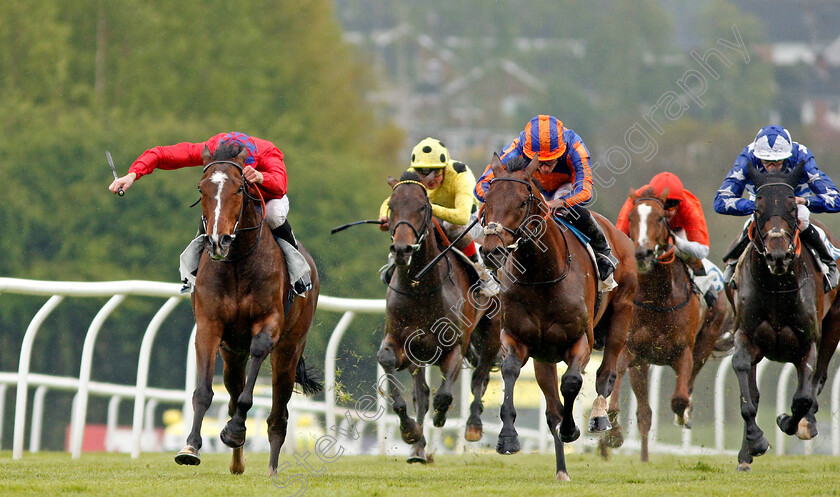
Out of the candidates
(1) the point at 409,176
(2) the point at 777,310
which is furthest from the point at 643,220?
(1) the point at 409,176

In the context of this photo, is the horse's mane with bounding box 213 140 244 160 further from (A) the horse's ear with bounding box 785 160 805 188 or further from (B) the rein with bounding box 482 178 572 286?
(A) the horse's ear with bounding box 785 160 805 188

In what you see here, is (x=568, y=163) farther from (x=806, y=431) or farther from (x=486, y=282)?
(x=806, y=431)

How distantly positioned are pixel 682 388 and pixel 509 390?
113 inches

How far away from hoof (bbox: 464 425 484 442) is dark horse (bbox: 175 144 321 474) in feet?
4.40

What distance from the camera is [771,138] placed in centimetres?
874

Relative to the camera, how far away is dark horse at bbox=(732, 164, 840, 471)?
823cm

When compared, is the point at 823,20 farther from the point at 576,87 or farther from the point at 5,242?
the point at 5,242

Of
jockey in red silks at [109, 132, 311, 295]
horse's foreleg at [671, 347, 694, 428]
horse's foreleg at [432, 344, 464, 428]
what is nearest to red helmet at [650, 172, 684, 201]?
horse's foreleg at [671, 347, 694, 428]

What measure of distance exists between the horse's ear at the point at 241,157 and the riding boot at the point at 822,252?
3.91m

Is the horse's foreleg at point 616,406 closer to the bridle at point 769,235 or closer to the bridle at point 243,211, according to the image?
the bridle at point 769,235

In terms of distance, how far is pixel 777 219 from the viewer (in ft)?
26.7

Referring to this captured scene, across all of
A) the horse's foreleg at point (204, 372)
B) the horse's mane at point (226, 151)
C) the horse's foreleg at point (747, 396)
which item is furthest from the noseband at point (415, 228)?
the horse's foreleg at point (747, 396)

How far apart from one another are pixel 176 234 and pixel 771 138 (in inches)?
803

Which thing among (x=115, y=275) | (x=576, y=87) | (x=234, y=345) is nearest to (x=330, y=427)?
(x=234, y=345)
